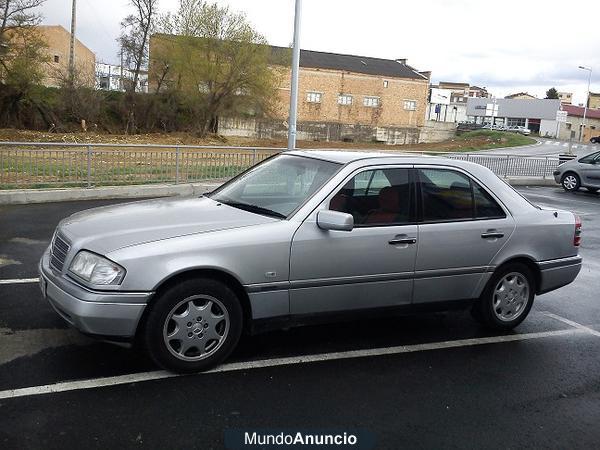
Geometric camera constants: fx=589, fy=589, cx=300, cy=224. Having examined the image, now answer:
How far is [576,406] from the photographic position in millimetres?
4012

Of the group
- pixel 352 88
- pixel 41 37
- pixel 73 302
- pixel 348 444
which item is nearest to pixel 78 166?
pixel 73 302

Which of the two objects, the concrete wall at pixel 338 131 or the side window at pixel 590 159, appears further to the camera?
the concrete wall at pixel 338 131

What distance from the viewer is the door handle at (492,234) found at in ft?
16.5

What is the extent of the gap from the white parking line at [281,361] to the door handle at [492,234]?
0.93m

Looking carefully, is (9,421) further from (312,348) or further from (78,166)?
(78,166)

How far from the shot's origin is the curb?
36.7 ft

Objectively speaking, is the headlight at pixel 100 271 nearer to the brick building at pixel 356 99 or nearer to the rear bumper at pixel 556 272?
the rear bumper at pixel 556 272

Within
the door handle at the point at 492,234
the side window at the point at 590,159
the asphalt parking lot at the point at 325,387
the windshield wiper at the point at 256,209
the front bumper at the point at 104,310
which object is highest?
the side window at the point at 590,159

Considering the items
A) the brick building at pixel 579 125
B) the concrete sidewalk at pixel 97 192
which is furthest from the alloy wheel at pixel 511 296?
the brick building at pixel 579 125

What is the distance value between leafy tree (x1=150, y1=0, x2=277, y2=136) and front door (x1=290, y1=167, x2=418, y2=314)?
44.6m

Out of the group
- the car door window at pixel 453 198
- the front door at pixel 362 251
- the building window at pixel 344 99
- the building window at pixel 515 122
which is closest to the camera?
the front door at pixel 362 251

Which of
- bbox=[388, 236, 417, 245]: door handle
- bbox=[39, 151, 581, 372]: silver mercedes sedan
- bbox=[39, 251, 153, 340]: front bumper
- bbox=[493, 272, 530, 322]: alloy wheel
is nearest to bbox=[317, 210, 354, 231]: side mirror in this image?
bbox=[39, 151, 581, 372]: silver mercedes sedan

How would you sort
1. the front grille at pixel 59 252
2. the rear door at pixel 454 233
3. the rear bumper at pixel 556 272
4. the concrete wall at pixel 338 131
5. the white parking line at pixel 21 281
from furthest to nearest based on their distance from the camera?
the concrete wall at pixel 338 131 → the white parking line at pixel 21 281 → the rear bumper at pixel 556 272 → the rear door at pixel 454 233 → the front grille at pixel 59 252

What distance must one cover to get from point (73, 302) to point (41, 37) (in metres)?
39.9
